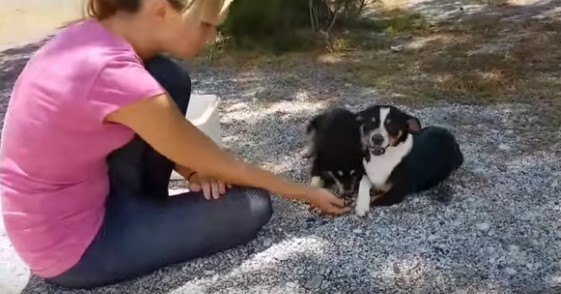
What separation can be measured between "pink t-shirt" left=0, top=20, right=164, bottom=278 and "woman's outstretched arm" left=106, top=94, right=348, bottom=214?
41 mm

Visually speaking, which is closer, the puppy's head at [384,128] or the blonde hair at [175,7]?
the blonde hair at [175,7]

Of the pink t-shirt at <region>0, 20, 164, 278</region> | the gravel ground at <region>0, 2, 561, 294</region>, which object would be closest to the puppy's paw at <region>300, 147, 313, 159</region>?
the gravel ground at <region>0, 2, 561, 294</region>

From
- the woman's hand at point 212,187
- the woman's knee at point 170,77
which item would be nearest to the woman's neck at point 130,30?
the woman's knee at point 170,77

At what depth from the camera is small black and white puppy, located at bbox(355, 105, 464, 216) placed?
295 centimetres

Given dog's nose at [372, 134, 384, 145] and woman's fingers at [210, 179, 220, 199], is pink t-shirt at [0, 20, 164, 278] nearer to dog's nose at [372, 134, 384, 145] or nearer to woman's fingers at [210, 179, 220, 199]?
woman's fingers at [210, 179, 220, 199]

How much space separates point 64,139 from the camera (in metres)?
2.23

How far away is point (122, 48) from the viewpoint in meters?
2.18

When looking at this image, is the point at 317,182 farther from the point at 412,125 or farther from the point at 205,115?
the point at 205,115

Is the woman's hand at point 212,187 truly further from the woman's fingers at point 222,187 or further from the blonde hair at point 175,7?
the blonde hair at point 175,7

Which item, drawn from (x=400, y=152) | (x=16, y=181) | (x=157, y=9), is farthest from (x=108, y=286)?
(x=400, y=152)

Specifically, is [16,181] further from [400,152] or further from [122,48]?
[400,152]

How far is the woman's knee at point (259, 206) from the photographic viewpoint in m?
2.68

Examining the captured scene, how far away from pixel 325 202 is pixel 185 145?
2.16ft

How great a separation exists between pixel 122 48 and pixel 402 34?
4124 mm
